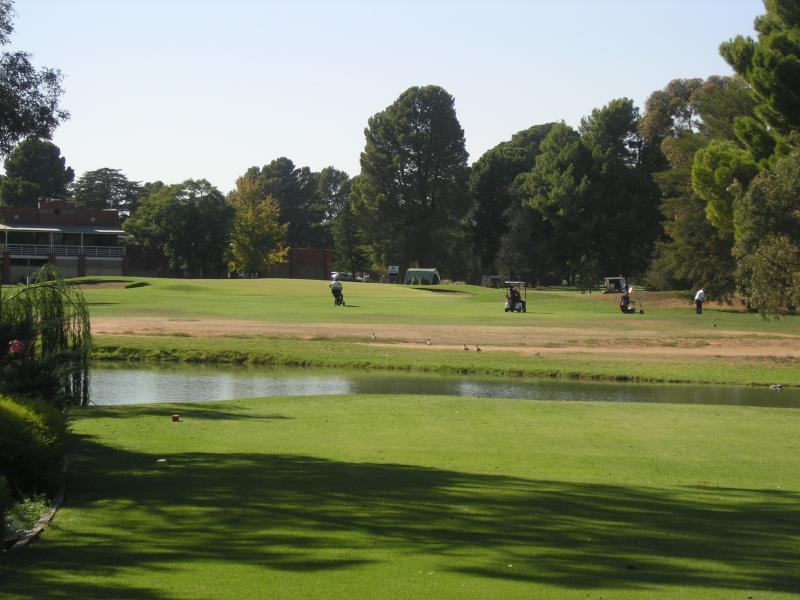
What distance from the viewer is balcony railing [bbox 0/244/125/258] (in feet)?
342

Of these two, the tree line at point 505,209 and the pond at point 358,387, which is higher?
the tree line at point 505,209

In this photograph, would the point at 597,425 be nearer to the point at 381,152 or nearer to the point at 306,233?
the point at 381,152

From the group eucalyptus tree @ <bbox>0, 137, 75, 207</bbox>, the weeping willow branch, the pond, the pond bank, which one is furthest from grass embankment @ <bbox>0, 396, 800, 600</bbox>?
eucalyptus tree @ <bbox>0, 137, 75, 207</bbox>

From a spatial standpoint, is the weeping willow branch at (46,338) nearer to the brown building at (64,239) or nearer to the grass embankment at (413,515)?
the grass embankment at (413,515)

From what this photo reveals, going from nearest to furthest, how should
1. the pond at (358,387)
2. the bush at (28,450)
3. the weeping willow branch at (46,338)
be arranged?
the bush at (28,450) < the weeping willow branch at (46,338) < the pond at (358,387)

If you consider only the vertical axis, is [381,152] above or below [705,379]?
above

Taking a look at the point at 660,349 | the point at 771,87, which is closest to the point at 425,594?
the point at 660,349

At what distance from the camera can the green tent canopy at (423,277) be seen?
352 ft

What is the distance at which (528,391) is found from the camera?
30.5m

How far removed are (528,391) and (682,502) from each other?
1905 cm

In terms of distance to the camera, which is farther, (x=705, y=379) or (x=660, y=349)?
(x=660, y=349)

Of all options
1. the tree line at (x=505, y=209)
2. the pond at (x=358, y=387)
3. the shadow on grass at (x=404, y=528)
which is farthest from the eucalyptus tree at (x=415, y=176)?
the shadow on grass at (x=404, y=528)

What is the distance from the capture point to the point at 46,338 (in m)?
16.5

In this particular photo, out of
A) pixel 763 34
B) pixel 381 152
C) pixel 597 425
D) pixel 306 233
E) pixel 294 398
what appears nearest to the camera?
pixel 597 425
